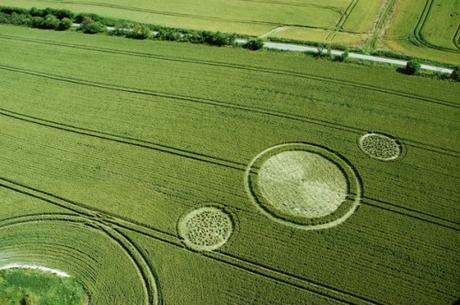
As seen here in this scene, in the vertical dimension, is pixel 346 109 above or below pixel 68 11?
below

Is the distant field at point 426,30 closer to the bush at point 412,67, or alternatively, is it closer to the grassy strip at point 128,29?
the grassy strip at point 128,29

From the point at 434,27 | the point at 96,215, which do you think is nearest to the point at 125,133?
the point at 96,215

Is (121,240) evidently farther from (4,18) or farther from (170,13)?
(4,18)

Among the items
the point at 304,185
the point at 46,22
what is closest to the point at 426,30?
the point at 304,185

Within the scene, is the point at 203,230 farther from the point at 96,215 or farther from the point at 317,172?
the point at 317,172

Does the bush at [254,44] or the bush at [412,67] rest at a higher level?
the bush at [254,44]

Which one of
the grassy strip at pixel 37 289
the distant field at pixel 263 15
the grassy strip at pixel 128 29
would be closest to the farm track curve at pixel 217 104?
the grassy strip at pixel 128 29

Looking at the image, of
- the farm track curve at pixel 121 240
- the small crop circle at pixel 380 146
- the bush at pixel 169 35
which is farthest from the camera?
the bush at pixel 169 35
